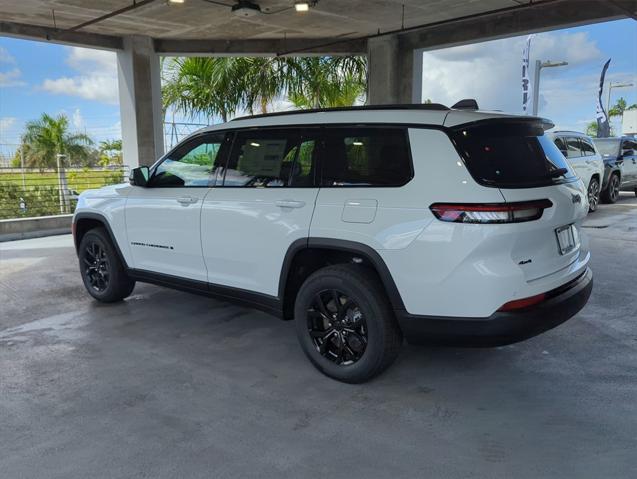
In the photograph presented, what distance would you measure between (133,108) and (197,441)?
38.2 ft

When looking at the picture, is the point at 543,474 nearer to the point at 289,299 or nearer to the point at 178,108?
the point at 289,299

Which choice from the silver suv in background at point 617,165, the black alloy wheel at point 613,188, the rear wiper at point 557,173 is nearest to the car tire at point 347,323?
the rear wiper at point 557,173

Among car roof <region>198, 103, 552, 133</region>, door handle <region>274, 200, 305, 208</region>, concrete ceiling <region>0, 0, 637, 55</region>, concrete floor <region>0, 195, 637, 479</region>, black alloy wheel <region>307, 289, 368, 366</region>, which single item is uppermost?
concrete ceiling <region>0, 0, 637, 55</region>

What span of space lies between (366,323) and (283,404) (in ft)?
2.29

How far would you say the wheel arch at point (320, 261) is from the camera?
3172 millimetres

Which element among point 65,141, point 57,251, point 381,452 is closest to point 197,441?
point 381,452

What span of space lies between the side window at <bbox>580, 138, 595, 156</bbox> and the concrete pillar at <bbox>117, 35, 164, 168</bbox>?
31.8ft

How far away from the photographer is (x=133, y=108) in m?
13.0

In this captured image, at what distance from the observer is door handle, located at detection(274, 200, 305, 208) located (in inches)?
139

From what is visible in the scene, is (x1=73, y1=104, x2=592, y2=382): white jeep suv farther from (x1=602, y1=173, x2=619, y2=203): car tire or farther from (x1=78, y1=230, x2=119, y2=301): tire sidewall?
(x1=602, y1=173, x2=619, y2=203): car tire

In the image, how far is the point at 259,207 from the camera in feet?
12.4

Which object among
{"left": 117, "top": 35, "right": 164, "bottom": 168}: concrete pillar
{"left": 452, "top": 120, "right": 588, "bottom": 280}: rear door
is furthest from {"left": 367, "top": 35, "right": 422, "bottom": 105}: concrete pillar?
{"left": 452, "top": 120, "right": 588, "bottom": 280}: rear door

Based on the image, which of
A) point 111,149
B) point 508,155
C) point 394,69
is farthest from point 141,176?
point 111,149

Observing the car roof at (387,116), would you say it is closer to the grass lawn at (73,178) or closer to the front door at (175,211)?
the front door at (175,211)
